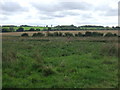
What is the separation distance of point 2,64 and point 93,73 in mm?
4634

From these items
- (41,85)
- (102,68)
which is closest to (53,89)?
(41,85)

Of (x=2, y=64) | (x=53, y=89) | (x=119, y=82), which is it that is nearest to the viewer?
(x=53, y=89)

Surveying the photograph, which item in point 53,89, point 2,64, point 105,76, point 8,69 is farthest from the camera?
point 2,64

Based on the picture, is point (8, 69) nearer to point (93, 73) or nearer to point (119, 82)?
point (93, 73)

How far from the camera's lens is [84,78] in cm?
734

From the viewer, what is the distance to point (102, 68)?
8930mm

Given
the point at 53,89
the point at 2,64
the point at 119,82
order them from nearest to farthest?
the point at 53,89, the point at 119,82, the point at 2,64

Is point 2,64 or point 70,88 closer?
point 70,88

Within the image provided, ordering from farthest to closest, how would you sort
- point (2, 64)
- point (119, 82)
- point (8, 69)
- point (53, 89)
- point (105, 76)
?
point (2, 64) < point (8, 69) < point (105, 76) < point (119, 82) < point (53, 89)

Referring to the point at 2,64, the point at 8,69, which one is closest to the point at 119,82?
the point at 8,69

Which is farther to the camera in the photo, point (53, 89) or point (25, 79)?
point (25, 79)

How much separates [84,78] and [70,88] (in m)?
1.34

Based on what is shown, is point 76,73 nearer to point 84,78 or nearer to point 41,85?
point 84,78

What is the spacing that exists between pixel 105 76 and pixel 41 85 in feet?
9.81
